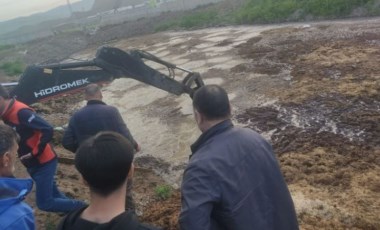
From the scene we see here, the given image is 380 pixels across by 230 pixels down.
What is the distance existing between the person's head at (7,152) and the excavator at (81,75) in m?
2.62

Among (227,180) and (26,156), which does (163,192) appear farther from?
(227,180)

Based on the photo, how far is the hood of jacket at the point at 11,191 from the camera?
2.20m

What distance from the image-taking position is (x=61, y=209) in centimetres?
479

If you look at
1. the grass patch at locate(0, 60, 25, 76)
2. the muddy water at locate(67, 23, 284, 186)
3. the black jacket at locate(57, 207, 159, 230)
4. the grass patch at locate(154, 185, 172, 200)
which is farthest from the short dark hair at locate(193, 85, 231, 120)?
the grass patch at locate(0, 60, 25, 76)

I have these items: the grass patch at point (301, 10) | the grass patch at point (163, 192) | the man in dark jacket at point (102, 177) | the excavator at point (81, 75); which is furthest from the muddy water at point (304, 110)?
the man in dark jacket at point (102, 177)

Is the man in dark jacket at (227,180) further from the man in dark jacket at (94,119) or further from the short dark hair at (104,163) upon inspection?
the man in dark jacket at (94,119)

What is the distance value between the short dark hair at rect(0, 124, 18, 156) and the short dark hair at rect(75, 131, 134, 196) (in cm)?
90

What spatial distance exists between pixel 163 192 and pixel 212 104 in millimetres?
3347

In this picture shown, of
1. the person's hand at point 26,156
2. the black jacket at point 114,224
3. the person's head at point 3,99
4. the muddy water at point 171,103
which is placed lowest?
the muddy water at point 171,103

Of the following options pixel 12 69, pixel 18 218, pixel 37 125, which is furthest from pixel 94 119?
pixel 12 69

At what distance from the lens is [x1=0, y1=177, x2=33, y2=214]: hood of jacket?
2.20m

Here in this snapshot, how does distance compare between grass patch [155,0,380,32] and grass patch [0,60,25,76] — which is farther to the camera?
grass patch [0,60,25,76]

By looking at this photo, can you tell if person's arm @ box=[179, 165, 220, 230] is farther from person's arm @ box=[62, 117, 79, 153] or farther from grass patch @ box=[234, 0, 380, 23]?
grass patch @ box=[234, 0, 380, 23]

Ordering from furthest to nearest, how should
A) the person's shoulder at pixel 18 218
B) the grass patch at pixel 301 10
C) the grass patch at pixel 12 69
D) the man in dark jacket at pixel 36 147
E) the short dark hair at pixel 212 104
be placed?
the grass patch at pixel 12 69 < the grass patch at pixel 301 10 < the man in dark jacket at pixel 36 147 < the short dark hair at pixel 212 104 < the person's shoulder at pixel 18 218
